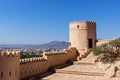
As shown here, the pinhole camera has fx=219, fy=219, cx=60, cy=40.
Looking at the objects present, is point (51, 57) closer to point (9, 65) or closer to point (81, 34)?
point (81, 34)

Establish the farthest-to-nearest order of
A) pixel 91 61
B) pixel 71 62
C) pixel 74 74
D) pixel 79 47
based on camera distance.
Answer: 1. pixel 79 47
2. pixel 71 62
3. pixel 91 61
4. pixel 74 74

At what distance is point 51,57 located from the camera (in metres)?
29.5

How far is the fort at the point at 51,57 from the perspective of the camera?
65.4 ft

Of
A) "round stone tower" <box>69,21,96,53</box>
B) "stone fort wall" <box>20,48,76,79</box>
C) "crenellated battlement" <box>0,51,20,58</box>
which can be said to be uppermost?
"round stone tower" <box>69,21,96,53</box>

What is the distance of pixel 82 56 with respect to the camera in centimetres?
3375

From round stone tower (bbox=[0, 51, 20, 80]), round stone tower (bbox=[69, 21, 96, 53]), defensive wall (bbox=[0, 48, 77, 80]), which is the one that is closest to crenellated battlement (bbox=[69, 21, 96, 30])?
round stone tower (bbox=[69, 21, 96, 53])

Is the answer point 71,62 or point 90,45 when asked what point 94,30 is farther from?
point 71,62

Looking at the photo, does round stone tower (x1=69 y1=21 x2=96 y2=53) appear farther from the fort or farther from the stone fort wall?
the stone fort wall

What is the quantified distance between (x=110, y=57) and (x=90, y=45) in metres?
9.53

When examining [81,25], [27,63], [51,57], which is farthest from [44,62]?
[81,25]

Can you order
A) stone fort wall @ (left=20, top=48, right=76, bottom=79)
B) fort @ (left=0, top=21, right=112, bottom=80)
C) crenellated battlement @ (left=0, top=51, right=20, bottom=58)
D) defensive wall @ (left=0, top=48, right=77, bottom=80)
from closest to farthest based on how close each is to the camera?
crenellated battlement @ (left=0, top=51, right=20, bottom=58)
defensive wall @ (left=0, top=48, right=77, bottom=80)
fort @ (left=0, top=21, right=112, bottom=80)
stone fort wall @ (left=20, top=48, right=76, bottom=79)

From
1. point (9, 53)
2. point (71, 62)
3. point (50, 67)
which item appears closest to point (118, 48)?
point (71, 62)

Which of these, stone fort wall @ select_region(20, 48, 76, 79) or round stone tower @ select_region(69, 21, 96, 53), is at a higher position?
round stone tower @ select_region(69, 21, 96, 53)

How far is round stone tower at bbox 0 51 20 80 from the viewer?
19419mm
